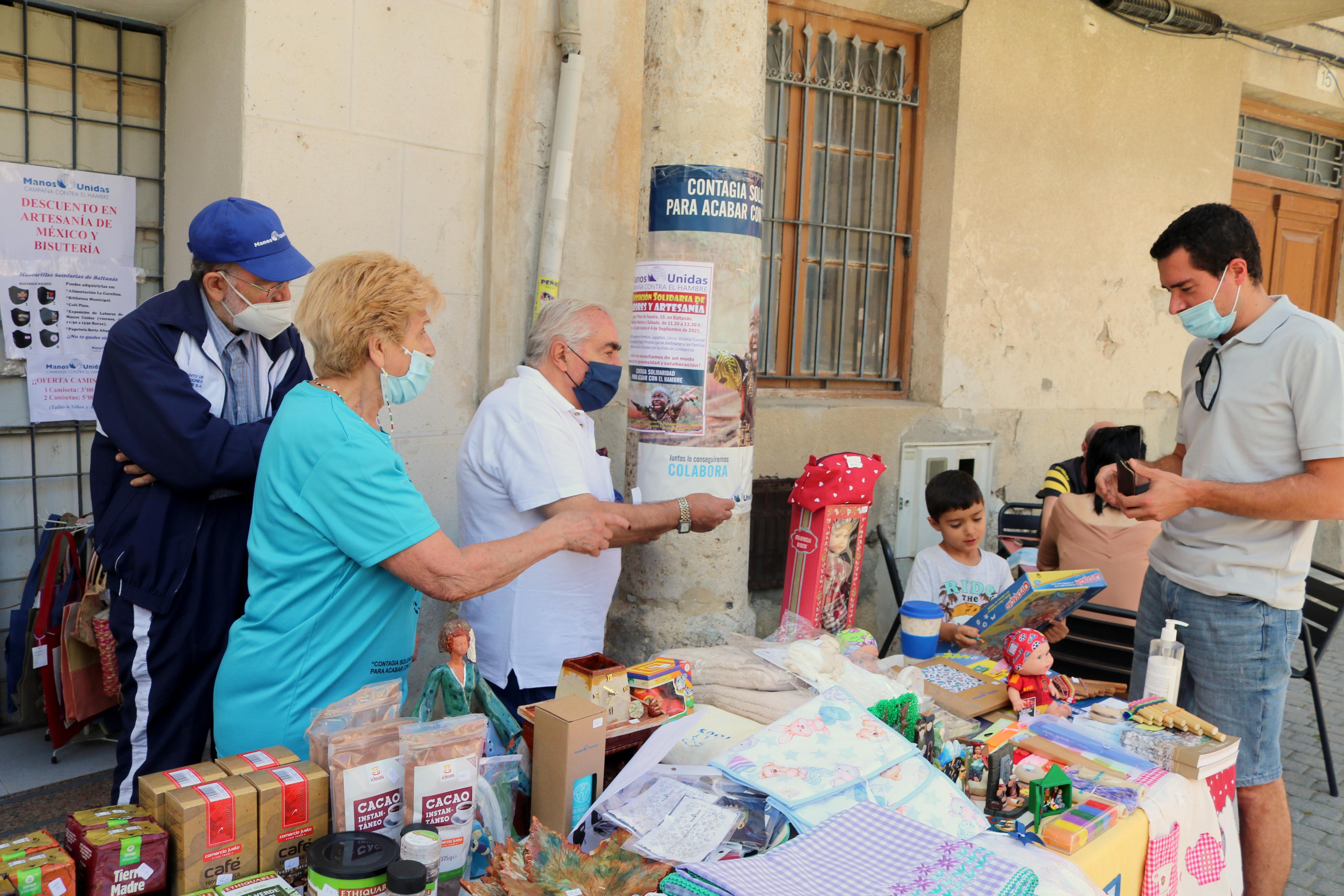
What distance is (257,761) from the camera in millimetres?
1514

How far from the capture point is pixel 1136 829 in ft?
6.34

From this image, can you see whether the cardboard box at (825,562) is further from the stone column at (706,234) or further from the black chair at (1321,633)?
the black chair at (1321,633)

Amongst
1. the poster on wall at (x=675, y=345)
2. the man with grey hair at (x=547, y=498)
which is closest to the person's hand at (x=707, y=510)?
the man with grey hair at (x=547, y=498)

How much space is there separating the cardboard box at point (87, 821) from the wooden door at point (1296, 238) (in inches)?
308

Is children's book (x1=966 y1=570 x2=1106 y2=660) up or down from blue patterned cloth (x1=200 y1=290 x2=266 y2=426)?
down

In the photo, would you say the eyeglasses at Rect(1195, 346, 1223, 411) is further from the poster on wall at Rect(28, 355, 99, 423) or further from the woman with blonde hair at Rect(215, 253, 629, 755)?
the poster on wall at Rect(28, 355, 99, 423)

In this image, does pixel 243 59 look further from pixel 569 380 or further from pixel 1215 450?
pixel 1215 450

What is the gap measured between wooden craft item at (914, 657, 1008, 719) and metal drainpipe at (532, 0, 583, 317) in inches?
84.6

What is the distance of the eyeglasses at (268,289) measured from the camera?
93.7 inches

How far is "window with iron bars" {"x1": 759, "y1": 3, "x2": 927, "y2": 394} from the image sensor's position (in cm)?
502

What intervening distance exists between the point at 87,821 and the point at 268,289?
1.41 meters

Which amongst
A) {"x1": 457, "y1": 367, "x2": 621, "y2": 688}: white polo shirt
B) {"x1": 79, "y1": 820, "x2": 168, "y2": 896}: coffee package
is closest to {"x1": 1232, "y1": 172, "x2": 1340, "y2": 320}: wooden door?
{"x1": 457, "y1": 367, "x2": 621, "y2": 688}: white polo shirt

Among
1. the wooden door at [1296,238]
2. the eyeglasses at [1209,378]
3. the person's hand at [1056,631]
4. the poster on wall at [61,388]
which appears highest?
the wooden door at [1296,238]

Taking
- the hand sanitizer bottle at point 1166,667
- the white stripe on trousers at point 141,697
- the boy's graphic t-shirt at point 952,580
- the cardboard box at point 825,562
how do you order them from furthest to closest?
the boy's graphic t-shirt at point 952,580
the cardboard box at point 825,562
the hand sanitizer bottle at point 1166,667
the white stripe on trousers at point 141,697
